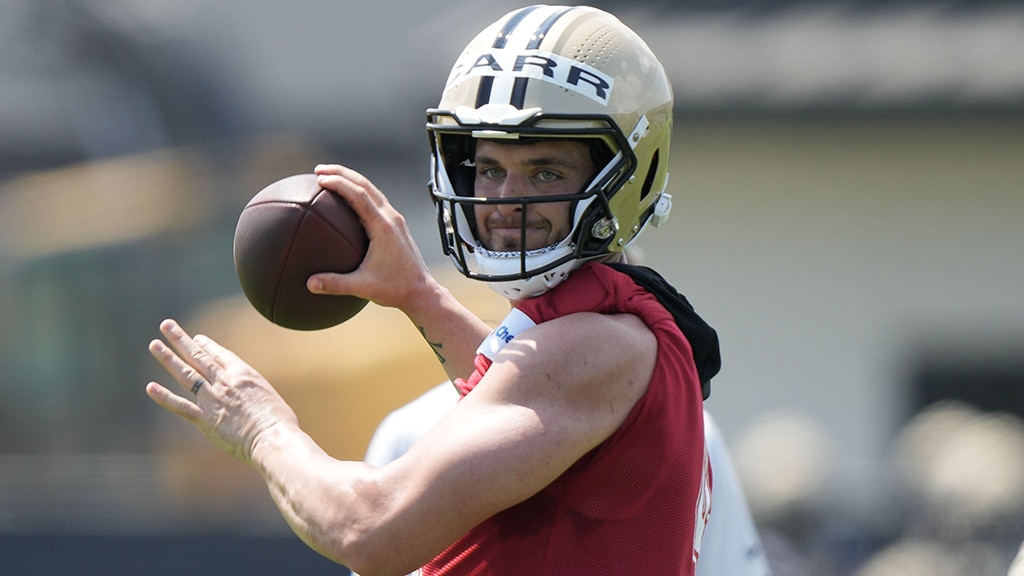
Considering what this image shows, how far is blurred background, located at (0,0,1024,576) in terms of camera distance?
8.06m

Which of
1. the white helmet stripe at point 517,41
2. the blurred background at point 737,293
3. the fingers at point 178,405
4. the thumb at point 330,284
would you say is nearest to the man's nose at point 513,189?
the white helmet stripe at point 517,41

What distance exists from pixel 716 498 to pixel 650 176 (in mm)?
1205

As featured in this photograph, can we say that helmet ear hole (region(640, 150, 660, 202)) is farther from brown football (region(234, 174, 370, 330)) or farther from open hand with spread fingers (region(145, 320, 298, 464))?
open hand with spread fingers (region(145, 320, 298, 464))

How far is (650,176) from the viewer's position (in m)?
2.72

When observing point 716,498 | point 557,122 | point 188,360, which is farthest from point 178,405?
point 716,498

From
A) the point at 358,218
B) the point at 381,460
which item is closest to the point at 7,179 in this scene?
the point at 381,460

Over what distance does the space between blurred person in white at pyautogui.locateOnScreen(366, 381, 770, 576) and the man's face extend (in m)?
1.07

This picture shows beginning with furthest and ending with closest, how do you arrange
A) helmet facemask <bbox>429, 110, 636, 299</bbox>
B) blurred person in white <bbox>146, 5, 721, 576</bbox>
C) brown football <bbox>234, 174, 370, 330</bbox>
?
brown football <bbox>234, 174, 370, 330</bbox> < helmet facemask <bbox>429, 110, 636, 299</bbox> < blurred person in white <bbox>146, 5, 721, 576</bbox>

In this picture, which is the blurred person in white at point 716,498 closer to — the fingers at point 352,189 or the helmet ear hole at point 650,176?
the fingers at point 352,189

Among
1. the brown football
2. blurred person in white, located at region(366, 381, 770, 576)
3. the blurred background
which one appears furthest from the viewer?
the blurred background

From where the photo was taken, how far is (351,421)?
787 cm

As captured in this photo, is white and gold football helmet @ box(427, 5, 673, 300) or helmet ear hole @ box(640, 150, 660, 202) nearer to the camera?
white and gold football helmet @ box(427, 5, 673, 300)

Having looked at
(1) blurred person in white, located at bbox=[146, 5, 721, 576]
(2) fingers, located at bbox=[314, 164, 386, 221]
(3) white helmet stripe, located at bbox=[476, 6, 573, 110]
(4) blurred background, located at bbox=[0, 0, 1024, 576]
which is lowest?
(4) blurred background, located at bbox=[0, 0, 1024, 576]

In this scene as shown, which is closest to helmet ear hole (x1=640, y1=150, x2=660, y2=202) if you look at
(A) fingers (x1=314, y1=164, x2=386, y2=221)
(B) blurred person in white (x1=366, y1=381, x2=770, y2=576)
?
(A) fingers (x1=314, y1=164, x2=386, y2=221)
